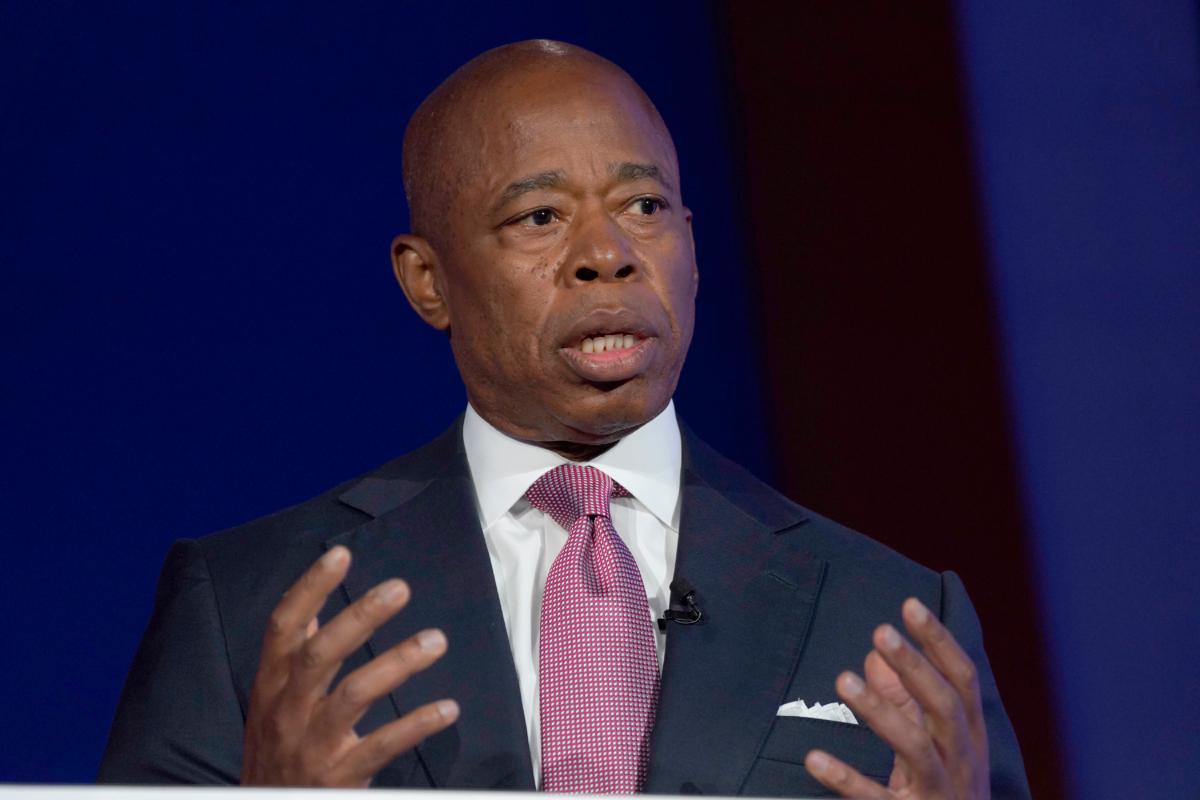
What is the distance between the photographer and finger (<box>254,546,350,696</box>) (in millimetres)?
1592

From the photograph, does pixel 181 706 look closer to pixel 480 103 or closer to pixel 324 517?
pixel 324 517

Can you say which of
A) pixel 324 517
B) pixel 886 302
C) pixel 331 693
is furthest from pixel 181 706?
pixel 886 302

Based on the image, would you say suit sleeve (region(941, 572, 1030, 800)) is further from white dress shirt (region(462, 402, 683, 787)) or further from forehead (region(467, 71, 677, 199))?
forehead (region(467, 71, 677, 199))

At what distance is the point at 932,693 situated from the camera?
5.42 ft

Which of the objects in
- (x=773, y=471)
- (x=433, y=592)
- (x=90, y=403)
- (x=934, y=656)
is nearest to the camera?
(x=934, y=656)

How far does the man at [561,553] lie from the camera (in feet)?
6.26

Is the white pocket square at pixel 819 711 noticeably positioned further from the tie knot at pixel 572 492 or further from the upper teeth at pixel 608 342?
the upper teeth at pixel 608 342

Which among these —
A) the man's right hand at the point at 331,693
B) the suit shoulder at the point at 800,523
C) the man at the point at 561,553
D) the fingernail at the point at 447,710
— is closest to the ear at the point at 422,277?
the man at the point at 561,553

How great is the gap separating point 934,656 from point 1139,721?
3.40 feet

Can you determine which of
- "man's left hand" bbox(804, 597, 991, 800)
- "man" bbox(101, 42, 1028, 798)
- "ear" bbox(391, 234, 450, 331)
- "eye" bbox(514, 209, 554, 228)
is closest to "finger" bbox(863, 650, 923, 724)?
"man's left hand" bbox(804, 597, 991, 800)

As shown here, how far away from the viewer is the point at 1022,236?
8.59 feet

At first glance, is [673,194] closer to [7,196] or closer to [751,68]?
[751,68]

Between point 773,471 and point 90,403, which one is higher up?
point 90,403

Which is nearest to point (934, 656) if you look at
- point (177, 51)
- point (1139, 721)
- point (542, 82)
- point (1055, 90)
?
point (542, 82)
